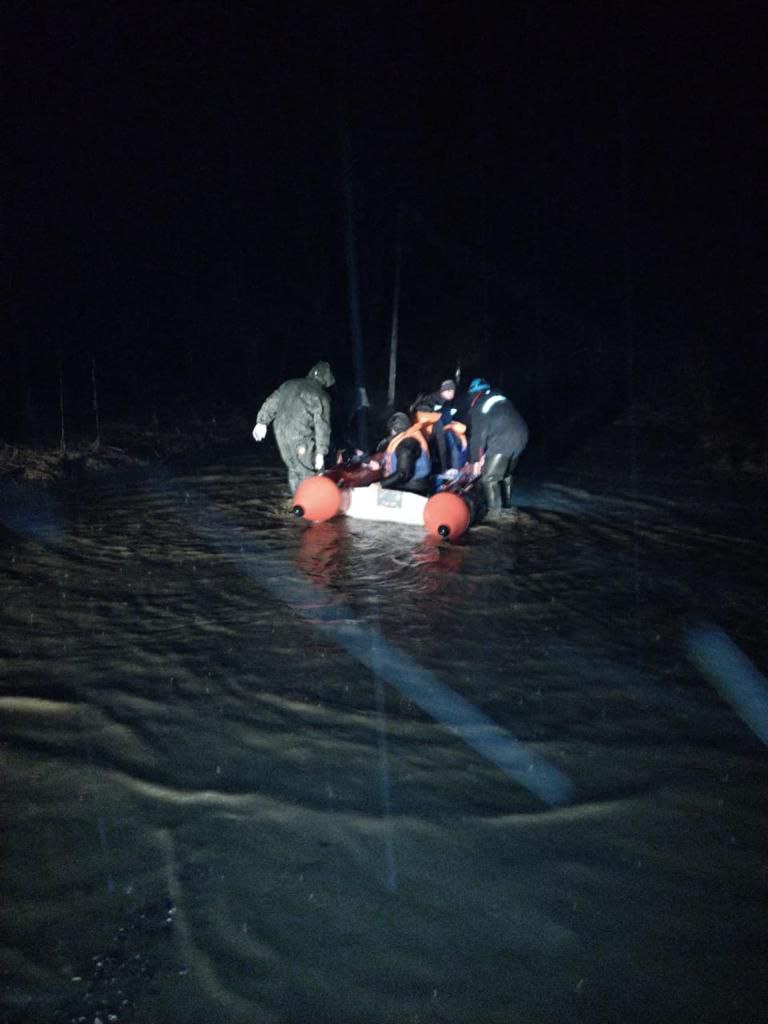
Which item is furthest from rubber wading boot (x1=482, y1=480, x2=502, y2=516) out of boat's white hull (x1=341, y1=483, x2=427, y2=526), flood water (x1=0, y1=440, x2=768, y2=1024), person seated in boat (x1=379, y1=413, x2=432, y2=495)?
flood water (x1=0, y1=440, x2=768, y2=1024)

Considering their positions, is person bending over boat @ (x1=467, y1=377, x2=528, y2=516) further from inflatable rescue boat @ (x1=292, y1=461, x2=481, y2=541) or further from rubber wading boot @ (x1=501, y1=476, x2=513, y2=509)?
inflatable rescue boat @ (x1=292, y1=461, x2=481, y2=541)

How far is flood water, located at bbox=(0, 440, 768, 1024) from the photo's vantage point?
10.00 feet

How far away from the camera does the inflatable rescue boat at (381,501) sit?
28.2 ft

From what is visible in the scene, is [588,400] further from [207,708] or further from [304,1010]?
[304,1010]

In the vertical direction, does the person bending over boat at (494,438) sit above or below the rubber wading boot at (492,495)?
above

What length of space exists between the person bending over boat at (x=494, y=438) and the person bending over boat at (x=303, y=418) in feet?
6.11

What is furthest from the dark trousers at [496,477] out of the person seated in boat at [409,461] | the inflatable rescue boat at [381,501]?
the person seated in boat at [409,461]

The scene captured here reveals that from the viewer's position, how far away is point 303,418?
988 centimetres

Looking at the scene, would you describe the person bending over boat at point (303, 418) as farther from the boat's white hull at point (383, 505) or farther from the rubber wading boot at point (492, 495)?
the rubber wading boot at point (492, 495)

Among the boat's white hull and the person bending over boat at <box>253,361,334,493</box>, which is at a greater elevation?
the person bending over boat at <box>253,361,334,493</box>

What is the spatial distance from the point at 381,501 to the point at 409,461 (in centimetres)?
59

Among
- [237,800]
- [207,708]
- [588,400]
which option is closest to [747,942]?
[237,800]

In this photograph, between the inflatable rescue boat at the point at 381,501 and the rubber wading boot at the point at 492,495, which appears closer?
the inflatable rescue boat at the point at 381,501

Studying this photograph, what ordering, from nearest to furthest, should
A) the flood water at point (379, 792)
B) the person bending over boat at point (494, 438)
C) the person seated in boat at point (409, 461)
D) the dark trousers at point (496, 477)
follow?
the flood water at point (379, 792), the person seated in boat at point (409, 461), the person bending over boat at point (494, 438), the dark trousers at point (496, 477)
